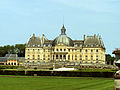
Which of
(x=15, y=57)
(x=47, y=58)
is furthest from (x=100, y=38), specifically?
(x=15, y=57)

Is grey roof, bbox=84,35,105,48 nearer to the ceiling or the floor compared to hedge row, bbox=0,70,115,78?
nearer to the ceiling

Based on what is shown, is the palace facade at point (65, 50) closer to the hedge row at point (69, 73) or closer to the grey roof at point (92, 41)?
the grey roof at point (92, 41)

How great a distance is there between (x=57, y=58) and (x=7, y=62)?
28.3 m

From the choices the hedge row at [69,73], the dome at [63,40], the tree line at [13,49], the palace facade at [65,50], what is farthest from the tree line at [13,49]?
the hedge row at [69,73]

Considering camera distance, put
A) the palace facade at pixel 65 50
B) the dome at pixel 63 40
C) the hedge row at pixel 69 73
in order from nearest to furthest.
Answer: the hedge row at pixel 69 73 → the palace facade at pixel 65 50 → the dome at pixel 63 40

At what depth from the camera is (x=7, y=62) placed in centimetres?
11112

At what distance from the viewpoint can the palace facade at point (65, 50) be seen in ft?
303

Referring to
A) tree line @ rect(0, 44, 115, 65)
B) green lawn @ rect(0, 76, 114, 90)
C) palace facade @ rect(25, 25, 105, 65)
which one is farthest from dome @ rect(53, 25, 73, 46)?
green lawn @ rect(0, 76, 114, 90)

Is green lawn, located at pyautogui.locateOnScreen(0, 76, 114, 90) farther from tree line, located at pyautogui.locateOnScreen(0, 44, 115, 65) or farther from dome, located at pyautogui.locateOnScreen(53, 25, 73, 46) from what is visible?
tree line, located at pyautogui.locateOnScreen(0, 44, 115, 65)

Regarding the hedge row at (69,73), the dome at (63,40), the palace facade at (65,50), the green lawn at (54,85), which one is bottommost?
the green lawn at (54,85)

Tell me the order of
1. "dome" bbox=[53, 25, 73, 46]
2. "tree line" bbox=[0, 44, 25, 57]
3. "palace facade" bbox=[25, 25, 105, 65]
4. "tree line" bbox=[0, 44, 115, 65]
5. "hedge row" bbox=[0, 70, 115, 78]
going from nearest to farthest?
"hedge row" bbox=[0, 70, 115, 78] < "palace facade" bbox=[25, 25, 105, 65] < "dome" bbox=[53, 25, 73, 46] < "tree line" bbox=[0, 44, 115, 65] < "tree line" bbox=[0, 44, 25, 57]

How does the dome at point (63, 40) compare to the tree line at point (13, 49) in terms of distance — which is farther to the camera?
the tree line at point (13, 49)

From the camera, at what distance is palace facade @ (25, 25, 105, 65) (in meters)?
92.3

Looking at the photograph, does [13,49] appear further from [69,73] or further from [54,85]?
[54,85]
